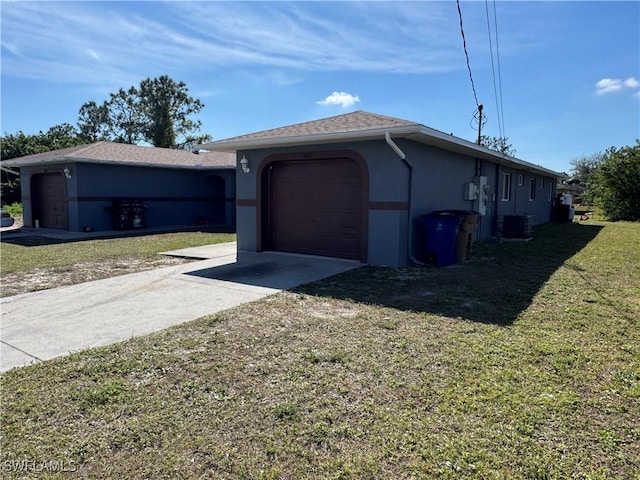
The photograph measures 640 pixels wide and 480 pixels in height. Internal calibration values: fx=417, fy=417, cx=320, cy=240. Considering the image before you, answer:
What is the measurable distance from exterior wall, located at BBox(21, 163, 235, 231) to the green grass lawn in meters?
12.7

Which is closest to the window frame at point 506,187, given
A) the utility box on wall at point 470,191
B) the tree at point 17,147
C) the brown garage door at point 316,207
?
the utility box on wall at point 470,191

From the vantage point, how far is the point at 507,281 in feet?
22.0

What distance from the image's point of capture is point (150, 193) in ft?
56.2

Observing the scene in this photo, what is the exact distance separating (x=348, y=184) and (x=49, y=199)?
13759mm

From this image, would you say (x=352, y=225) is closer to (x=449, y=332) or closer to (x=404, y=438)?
(x=449, y=332)

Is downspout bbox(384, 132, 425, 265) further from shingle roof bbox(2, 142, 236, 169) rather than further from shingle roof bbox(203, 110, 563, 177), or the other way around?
shingle roof bbox(2, 142, 236, 169)

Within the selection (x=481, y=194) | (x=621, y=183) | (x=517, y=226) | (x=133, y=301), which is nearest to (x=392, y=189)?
(x=133, y=301)

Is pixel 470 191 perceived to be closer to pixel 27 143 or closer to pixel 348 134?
pixel 348 134

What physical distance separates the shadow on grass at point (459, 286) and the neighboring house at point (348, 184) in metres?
1.06

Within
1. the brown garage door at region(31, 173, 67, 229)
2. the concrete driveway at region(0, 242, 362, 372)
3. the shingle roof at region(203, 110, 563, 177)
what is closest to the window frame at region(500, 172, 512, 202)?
the shingle roof at region(203, 110, 563, 177)

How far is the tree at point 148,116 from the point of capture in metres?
39.2

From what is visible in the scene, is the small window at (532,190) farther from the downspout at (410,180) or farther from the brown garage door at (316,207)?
the brown garage door at (316,207)

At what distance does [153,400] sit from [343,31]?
896cm

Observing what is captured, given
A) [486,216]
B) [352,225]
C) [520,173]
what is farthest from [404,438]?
[520,173]
